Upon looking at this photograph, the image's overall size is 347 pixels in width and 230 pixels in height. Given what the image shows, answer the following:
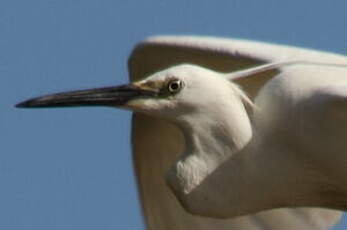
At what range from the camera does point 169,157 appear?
23.1 meters

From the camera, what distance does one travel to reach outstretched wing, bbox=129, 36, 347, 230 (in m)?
22.9

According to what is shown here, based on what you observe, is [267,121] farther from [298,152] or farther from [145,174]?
[145,174]

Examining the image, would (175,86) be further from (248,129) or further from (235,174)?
(235,174)

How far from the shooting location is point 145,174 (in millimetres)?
23094

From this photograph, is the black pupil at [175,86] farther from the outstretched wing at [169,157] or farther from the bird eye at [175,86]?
the outstretched wing at [169,157]

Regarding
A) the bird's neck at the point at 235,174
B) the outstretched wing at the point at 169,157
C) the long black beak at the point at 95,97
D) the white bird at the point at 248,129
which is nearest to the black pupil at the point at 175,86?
the white bird at the point at 248,129

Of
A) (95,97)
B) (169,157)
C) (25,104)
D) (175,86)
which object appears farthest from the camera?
(169,157)

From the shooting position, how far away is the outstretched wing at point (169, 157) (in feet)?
75.0

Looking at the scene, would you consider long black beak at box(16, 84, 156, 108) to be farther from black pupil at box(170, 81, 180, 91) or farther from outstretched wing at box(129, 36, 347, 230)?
outstretched wing at box(129, 36, 347, 230)

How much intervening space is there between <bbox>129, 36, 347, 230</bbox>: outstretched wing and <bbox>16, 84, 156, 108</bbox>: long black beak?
145 cm

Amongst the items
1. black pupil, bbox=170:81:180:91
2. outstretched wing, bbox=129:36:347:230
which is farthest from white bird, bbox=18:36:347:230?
outstretched wing, bbox=129:36:347:230

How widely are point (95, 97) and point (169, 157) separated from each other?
1.84m

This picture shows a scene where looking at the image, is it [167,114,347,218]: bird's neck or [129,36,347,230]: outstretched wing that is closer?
[167,114,347,218]: bird's neck

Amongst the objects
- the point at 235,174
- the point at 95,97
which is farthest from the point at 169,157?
the point at 95,97
